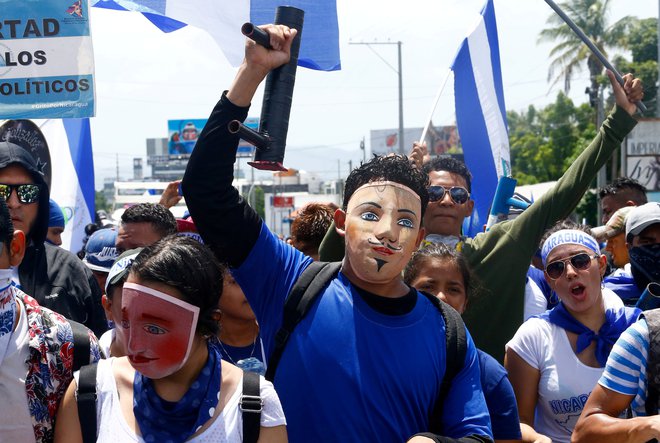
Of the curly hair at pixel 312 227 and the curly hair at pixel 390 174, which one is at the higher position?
the curly hair at pixel 390 174

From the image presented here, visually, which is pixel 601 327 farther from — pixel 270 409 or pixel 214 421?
pixel 214 421

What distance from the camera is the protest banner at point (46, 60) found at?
4.32m

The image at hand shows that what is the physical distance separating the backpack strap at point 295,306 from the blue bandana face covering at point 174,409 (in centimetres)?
22

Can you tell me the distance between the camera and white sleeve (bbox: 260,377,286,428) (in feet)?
7.79

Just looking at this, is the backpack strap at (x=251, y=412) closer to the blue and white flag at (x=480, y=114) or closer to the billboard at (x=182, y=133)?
the blue and white flag at (x=480, y=114)

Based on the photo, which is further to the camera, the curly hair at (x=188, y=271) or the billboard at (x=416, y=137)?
the billboard at (x=416, y=137)

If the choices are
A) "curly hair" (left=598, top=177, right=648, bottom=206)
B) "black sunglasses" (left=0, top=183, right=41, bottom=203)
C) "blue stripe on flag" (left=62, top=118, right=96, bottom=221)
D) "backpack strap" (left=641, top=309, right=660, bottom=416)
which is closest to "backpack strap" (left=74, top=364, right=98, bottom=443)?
"black sunglasses" (left=0, top=183, right=41, bottom=203)

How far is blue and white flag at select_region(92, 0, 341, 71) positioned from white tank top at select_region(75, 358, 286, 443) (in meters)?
2.50

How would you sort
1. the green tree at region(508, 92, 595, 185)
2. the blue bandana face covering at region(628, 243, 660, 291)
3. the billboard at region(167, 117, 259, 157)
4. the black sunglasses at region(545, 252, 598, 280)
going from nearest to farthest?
the black sunglasses at region(545, 252, 598, 280)
the blue bandana face covering at region(628, 243, 660, 291)
the green tree at region(508, 92, 595, 185)
the billboard at region(167, 117, 259, 157)

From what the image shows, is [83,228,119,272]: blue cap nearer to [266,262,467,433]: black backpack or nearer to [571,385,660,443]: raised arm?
[266,262,467,433]: black backpack

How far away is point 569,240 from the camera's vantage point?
3.69 m

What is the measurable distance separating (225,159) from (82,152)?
17.8ft

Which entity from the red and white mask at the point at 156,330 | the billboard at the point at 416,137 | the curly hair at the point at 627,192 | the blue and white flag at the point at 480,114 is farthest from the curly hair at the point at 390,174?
the billboard at the point at 416,137

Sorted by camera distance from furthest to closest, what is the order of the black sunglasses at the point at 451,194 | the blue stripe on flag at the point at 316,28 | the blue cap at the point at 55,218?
the blue cap at the point at 55,218 < the blue stripe on flag at the point at 316,28 < the black sunglasses at the point at 451,194
